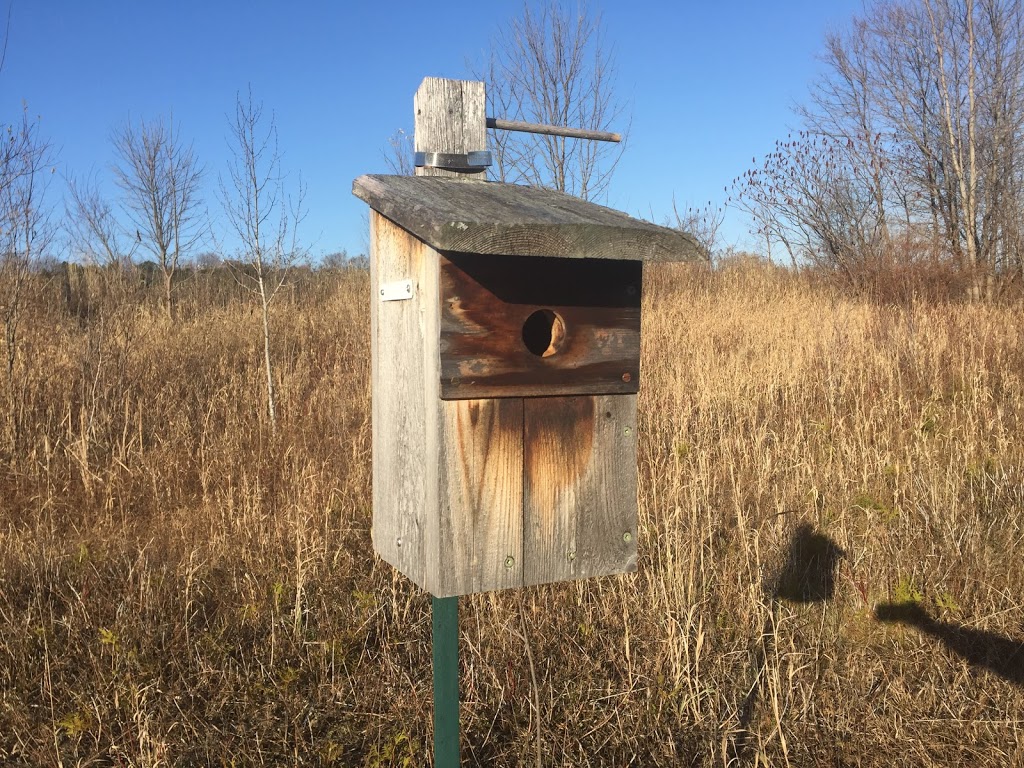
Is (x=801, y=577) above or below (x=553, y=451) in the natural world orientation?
below

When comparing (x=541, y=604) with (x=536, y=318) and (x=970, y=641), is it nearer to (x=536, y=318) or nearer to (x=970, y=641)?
(x=536, y=318)

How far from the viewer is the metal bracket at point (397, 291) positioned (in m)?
1.82

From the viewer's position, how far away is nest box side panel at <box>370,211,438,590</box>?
1704mm

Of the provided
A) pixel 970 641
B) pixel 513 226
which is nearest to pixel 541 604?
pixel 970 641

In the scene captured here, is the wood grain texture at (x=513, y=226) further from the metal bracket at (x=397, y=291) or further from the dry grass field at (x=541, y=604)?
the dry grass field at (x=541, y=604)

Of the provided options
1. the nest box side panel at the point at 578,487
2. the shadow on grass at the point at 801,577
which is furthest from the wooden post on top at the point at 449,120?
the shadow on grass at the point at 801,577

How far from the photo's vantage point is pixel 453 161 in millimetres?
2227

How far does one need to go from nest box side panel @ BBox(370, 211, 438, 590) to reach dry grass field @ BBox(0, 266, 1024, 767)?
670mm

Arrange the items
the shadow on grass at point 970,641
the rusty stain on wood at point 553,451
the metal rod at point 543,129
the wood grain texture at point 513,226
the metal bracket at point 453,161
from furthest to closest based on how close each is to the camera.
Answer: the shadow on grass at point 970,641
the metal rod at point 543,129
the metal bracket at point 453,161
the rusty stain on wood at point 553,451
the wood grain texture at point 513,226

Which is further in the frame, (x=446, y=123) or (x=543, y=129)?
(x=543, y=129)

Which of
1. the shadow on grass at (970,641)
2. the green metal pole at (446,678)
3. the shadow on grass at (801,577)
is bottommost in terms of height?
the shadow on grass at (970,641)

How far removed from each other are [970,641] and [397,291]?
8.55ft

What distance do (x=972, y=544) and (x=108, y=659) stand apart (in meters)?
3.51

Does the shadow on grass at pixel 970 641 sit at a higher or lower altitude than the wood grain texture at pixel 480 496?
lower
